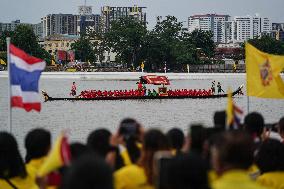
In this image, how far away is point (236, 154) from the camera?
5.27 metres

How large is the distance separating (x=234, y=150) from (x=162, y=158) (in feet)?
2.27

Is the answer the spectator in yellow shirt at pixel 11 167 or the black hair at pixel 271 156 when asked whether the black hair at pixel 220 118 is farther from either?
the spectator in yellow shirt at pixel 11 167

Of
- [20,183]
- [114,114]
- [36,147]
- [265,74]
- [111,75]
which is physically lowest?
[114,114]

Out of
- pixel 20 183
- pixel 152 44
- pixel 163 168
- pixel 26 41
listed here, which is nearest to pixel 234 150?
pixel 163 168

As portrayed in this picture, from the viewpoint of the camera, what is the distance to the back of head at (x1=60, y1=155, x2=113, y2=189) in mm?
4500

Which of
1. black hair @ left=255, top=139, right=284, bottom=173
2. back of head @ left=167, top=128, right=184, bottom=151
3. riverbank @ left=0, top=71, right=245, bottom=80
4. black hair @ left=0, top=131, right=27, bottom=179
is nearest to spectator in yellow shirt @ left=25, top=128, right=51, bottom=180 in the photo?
black hair @ left=0, top=131, right=27, bottom=179

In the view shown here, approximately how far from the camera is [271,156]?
23.5ft

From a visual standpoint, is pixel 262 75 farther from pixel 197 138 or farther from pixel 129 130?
pixel 129 130

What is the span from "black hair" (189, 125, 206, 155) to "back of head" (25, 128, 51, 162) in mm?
1496

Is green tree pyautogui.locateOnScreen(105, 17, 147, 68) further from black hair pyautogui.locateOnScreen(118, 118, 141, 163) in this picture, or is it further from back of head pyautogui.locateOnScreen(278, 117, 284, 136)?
black hair pyautogui.locateOnScreen(118, 118, 141, 163)

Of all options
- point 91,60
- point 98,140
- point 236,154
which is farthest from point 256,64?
point 91,60

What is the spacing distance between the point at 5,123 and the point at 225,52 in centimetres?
16150

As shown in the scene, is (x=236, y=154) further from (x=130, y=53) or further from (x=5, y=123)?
(x=130, y=53)

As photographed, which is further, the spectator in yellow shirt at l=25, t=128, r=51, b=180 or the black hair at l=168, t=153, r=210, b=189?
the spectator in yellow shirt at l=25, t=128, r=51, b=180
